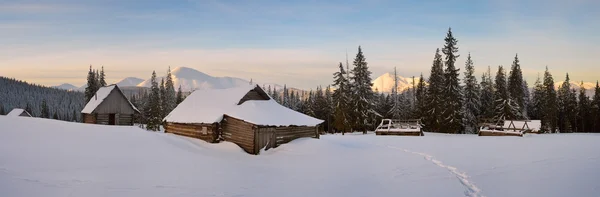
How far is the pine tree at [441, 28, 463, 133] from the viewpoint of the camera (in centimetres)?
4553

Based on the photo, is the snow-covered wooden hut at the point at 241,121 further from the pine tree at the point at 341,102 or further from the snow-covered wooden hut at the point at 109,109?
the pine tree at the point at 341,102

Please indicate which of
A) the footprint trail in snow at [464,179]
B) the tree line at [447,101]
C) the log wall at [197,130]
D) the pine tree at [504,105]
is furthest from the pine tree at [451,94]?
the log wall at [197,130]

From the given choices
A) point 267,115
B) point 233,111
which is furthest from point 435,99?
point 233,111

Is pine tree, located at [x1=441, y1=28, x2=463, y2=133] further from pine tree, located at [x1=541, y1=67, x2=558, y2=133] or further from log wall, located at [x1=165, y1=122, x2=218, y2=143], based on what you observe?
log wall, located at [x1=165, y1=122, x2=218, y2=143]

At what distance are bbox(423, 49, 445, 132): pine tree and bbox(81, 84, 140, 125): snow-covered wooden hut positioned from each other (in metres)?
37.1

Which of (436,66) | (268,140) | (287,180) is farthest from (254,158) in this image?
(436,66)

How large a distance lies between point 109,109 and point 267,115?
79.1 feet

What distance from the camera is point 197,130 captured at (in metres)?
25.8

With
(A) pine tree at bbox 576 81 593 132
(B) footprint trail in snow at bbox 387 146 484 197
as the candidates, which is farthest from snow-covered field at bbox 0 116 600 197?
(A) pine tree at bbox 576 81 593 132

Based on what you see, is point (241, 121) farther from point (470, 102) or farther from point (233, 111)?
point (470, 102)

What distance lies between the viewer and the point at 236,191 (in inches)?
474

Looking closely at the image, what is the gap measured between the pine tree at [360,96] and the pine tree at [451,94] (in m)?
9.80

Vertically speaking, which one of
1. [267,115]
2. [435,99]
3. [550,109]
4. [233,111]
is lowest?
[267,115]

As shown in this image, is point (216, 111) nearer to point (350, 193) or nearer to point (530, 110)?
point (350, 193)
